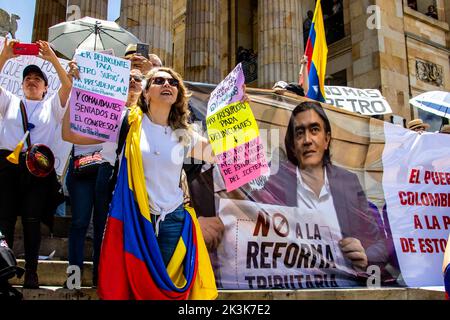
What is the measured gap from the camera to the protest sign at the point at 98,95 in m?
3.63

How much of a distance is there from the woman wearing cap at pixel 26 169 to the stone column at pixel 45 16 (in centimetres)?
1444

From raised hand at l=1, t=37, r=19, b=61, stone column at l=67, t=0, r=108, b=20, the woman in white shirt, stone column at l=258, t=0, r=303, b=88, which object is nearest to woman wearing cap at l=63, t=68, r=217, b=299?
the woman in white shirt

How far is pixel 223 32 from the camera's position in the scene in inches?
822

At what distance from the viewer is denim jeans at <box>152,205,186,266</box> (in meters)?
3.26

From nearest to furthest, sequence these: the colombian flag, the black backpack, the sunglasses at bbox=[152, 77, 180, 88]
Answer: the black backpack < the sunglasses at bbox=[152, 77, 180, 88] < the colombian flag

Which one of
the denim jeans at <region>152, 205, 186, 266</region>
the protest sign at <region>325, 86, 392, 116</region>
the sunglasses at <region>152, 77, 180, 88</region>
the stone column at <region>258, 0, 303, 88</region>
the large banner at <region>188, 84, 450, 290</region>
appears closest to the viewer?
the denim jeans at <region>152, 205, 186, 266</region>

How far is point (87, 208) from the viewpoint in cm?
412

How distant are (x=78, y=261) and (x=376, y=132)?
13.7 ft

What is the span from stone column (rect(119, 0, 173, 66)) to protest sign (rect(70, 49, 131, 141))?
20.7 feet

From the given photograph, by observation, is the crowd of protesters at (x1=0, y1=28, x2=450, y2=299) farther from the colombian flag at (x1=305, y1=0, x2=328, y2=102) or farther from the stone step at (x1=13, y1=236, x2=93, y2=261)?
the colombian flag at (x1=305, y1=0, x2=328, y2=102)

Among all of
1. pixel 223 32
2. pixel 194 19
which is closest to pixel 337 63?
pixel 194 19

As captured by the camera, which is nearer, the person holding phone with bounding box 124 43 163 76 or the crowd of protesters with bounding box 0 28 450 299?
the crowd of protesters with bounding box 0 28 450 299

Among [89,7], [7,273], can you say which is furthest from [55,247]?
[89,7]

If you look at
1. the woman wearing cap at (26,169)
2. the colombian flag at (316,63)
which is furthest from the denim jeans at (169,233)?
the colombian flag at (316,63)
